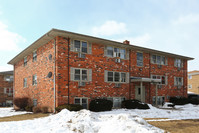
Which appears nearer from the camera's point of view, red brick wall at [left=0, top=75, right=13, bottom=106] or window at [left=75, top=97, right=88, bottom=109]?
window at [left=75, top=97, right=88, bottom=109]

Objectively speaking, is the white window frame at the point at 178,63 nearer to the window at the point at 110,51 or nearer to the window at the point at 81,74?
the window at the point at 110,51

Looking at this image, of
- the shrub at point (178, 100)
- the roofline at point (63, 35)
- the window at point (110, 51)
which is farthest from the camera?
the shrub at point (178, 100)

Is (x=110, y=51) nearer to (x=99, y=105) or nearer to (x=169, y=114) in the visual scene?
(x=99, y=105)

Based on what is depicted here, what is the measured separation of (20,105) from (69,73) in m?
8.55

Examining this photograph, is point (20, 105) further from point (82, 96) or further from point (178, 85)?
point (178, 85)

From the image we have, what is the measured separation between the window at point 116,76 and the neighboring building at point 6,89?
23302 millimetres

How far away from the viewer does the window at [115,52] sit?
62.9 ft

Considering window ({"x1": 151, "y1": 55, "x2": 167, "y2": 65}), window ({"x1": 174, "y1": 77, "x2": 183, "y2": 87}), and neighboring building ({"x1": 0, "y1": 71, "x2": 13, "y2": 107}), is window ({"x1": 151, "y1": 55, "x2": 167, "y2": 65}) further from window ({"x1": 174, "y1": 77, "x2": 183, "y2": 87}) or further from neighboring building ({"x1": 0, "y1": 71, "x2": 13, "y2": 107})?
neighboring building ({"x1": 0, "y1": 71, "x2": 13, "y2": 107})

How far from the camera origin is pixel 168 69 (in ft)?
80.9

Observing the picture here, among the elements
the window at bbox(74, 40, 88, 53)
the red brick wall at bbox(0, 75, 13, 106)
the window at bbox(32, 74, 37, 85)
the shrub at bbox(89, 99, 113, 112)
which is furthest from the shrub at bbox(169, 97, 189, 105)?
the red brick wall at bbox(0, 75, 13, 106)

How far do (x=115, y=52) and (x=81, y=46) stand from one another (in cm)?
410

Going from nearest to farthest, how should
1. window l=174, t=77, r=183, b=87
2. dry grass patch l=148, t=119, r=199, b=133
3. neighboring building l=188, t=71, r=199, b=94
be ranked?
dry grass patch l=148, t=119, r=199, b=133 < window l=174, t=77, r=183, b=87 < neighboring building l=188, t=71, r=199, b=94

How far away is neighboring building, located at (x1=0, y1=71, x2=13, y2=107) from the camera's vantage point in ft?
110

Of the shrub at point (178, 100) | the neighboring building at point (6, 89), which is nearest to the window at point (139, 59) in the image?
the shrub at point (178, 100)
